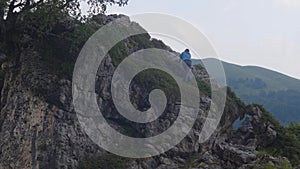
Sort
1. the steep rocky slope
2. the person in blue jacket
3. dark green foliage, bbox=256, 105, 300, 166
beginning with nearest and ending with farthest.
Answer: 1. the steep rocky slope
2. dark green foliage, bbox=256, 105, 300, 166
3. the person in blue jacket

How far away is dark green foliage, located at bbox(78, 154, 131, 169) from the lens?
19156mm

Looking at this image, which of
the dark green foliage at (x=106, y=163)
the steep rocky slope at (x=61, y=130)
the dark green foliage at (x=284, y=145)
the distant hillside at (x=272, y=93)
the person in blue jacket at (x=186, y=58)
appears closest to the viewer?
the steep rocky slope at (x=61, y=130)

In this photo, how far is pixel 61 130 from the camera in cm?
1964

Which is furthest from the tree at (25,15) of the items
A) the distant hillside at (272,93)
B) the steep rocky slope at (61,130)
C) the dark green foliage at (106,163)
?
the distant hillside at (272,93)

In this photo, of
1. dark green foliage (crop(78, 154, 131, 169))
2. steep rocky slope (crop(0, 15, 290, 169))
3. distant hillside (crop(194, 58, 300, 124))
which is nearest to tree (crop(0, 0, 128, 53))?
steep rocky slope (crop(0, 15, 290, 169))

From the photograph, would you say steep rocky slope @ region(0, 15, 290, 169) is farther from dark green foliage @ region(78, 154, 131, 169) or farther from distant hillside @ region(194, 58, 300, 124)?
distant hillside @ region(194, 58, 300, 124)

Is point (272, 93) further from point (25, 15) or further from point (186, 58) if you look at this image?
point (25, 15)

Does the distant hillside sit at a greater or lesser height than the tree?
greater

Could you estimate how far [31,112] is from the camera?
774 inches

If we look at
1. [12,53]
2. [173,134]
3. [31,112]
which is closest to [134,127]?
[173,134]

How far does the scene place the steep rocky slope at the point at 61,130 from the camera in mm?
18984

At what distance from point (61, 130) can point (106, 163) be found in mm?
2371

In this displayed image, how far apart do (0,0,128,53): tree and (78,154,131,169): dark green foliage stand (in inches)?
256

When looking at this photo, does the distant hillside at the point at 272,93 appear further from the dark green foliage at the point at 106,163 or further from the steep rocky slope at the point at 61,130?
the dark green foliage at the point at 106,163
